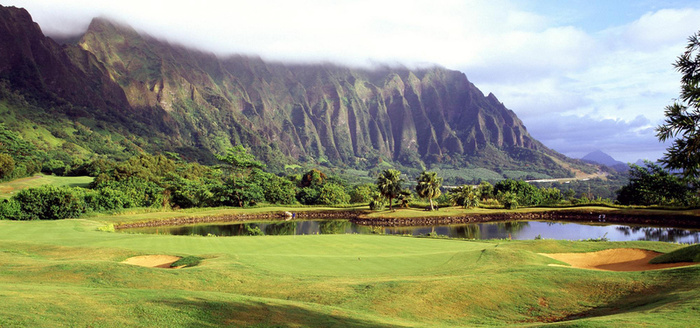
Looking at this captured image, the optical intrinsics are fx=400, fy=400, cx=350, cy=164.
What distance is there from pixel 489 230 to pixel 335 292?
4532 centimetres

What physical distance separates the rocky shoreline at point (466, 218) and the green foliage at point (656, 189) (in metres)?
17.6

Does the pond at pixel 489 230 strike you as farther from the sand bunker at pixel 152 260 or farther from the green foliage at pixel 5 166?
the green foliage at pixel 5 166

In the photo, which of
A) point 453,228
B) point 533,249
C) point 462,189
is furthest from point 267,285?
point 462,189

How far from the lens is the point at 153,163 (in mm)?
98375

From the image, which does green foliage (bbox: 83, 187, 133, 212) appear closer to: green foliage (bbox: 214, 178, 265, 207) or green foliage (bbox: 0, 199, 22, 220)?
green foliage (bbox: 0, 199, 22, 220)

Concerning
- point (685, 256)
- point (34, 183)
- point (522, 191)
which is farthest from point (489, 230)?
point (34, 183)

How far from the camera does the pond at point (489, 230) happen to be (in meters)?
46.7

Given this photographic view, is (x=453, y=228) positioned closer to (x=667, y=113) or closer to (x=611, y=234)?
(x=611, y=234)

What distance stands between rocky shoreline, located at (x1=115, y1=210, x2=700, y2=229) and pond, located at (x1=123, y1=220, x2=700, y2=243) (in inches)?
119

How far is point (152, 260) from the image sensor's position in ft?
74.6

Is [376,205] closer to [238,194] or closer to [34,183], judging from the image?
[238,194]

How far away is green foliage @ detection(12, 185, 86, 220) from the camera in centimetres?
5052

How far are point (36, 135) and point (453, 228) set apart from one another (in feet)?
530

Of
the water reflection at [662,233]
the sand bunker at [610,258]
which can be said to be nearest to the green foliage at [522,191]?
the water reflection at [662,233]
